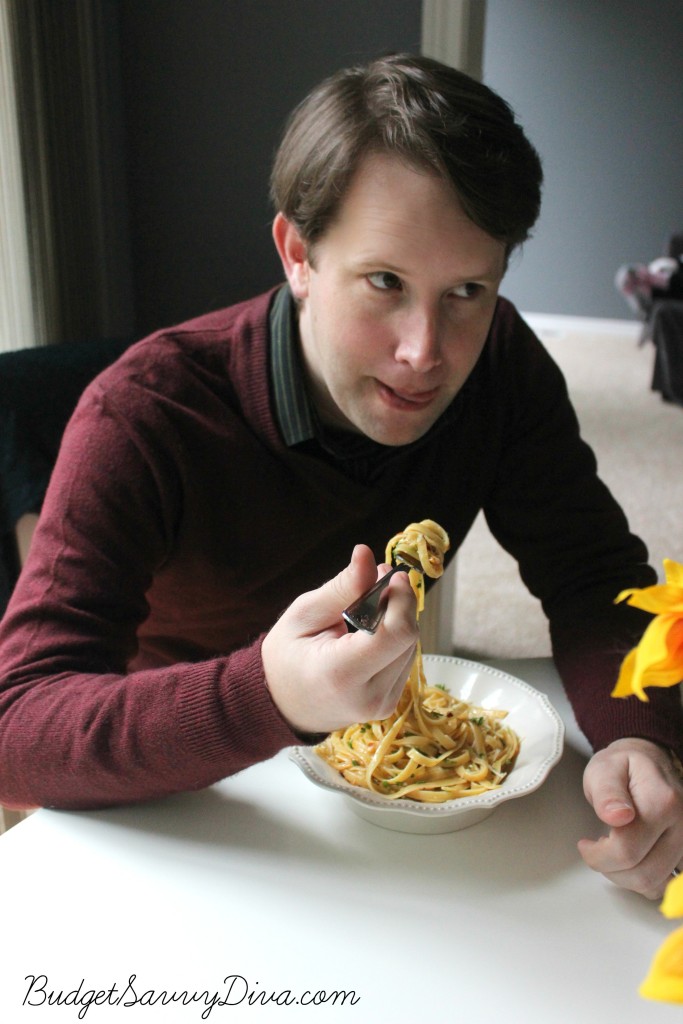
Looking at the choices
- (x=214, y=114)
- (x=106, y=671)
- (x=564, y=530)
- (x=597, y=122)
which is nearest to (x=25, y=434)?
(x=106, y=671)

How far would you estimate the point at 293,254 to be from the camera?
3.78 ft

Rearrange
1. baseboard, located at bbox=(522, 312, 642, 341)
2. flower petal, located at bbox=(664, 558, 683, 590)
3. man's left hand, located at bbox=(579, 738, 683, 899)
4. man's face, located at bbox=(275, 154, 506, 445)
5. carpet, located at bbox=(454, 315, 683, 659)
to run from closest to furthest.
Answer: flower petal, located at bbox=(664, 558, 683, 590) < man's left hand, located at bbox=(579, 738, 683, 899) < man's face, located at bbox=(275, 154, 506, 445) < carpet, located at bbox=(454, 315, 683, 659) < baseboard, located at bbox=(522, 312, 642, 341)

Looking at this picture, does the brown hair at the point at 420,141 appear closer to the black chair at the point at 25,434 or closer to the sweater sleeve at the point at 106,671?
the sweater sleeve at the point at 106,671

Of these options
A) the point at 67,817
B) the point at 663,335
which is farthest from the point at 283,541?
the point at 663,335

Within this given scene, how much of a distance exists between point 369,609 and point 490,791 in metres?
0.27

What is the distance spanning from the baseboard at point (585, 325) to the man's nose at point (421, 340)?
617 centimetres

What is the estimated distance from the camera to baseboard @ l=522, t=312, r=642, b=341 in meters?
6.97

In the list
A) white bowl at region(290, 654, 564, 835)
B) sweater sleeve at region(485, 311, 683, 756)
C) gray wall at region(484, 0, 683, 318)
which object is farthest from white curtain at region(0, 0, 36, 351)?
gray wall at region(484, 0, 683, 318)

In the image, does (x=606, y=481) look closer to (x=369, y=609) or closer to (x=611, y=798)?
(x=611, y=798)

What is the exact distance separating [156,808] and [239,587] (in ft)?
1.18

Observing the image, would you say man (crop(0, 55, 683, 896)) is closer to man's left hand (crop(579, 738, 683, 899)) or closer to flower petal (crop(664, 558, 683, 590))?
man's left hand (crop(579, 738, 683, 899))

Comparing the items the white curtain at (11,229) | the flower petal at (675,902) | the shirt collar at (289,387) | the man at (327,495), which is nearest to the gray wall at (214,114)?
the white curtain at (11,229)

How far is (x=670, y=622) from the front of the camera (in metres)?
0.42

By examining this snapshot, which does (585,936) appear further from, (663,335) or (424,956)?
(663,335)
